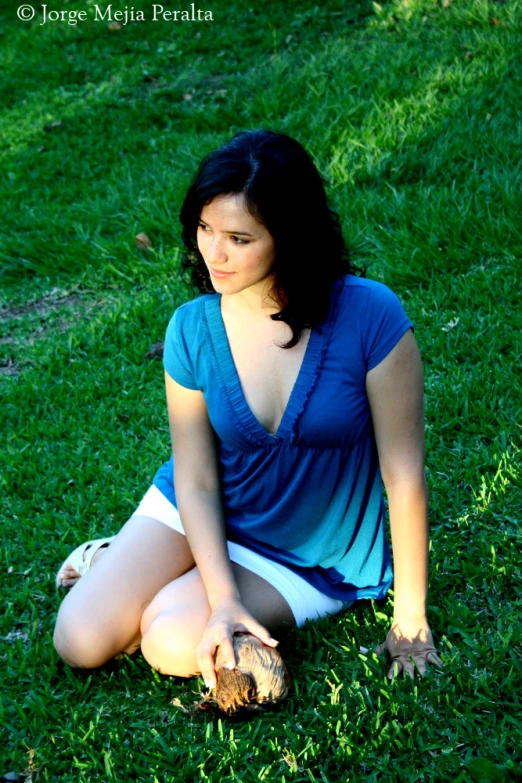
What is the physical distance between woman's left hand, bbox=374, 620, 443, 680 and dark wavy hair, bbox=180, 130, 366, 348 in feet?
2.56

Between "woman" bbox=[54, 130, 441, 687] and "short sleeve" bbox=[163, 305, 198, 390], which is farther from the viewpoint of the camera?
"short sleeve" bbox=[163, 305, 198, 390]

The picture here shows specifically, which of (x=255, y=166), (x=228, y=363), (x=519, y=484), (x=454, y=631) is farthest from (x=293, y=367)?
(x=519, y=484)

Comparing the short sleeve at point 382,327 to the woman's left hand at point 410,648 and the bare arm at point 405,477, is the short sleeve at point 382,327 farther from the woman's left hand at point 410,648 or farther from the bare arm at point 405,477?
the woman's left hand at point 410,648

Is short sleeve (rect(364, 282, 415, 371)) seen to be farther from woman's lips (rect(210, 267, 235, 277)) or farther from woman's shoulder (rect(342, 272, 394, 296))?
woman's lips (rect(210, 267, 235, 277))

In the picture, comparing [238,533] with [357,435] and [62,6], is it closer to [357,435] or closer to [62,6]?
[357,435]

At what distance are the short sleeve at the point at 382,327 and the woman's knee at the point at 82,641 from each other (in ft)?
3.39

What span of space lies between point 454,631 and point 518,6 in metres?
4.87

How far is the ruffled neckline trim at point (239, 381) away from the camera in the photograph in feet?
7.32

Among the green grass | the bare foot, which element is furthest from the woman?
the bare foot

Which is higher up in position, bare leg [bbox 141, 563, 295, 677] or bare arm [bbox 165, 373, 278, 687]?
bare arm [bbox 165, 373, 278, 687]

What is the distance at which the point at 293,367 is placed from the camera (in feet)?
7.50

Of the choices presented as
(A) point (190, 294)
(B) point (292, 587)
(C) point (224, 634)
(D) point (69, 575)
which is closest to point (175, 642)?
(C) point (224, 634)

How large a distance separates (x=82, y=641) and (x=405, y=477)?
A: 0.99 metres

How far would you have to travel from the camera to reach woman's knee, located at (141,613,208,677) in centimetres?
231
